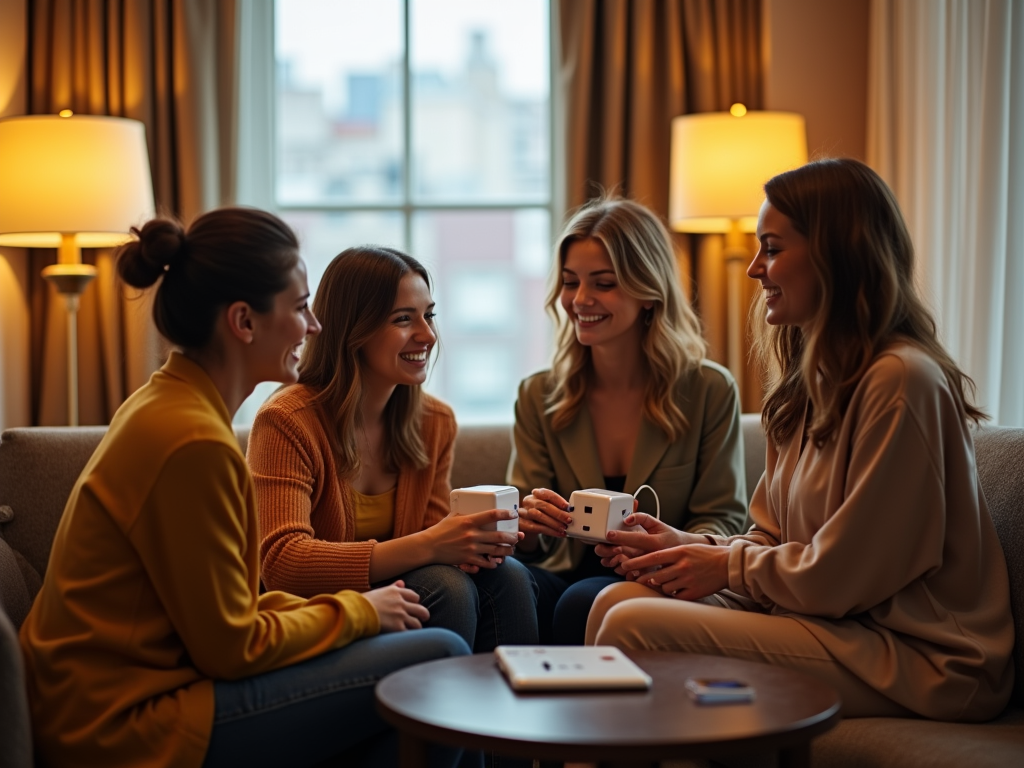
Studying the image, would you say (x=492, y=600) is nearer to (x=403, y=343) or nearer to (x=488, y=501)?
(x=488, y=501)

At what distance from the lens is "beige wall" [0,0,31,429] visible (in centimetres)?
360

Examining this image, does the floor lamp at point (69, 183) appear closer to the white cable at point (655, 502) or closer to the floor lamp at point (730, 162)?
the floor lamp at point (730, 162)

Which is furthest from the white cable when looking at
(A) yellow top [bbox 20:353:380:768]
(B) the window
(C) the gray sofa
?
(B) the window

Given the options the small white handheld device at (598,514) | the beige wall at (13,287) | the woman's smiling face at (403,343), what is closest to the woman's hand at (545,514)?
the small white handheld device at (598,514)

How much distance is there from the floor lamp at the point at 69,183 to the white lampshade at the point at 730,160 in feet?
5.56

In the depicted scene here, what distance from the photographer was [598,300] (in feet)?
8.33

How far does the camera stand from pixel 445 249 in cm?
429

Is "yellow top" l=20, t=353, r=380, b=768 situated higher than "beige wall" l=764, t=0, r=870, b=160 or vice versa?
"beige wall" l=764, t=0, r=870, b=160

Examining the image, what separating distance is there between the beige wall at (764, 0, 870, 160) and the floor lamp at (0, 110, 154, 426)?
2.14 meters

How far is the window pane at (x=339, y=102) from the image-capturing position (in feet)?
13.8

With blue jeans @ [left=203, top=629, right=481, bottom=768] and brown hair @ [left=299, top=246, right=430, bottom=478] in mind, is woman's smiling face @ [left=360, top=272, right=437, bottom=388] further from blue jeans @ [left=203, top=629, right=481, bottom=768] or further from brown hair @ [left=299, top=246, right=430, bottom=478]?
blue jeans @ [left=203, top=629, right=481, bottom=768]

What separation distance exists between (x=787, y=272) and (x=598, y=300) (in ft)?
2.30

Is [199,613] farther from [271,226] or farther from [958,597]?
[958,597]

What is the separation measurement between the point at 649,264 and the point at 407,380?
658 mm
